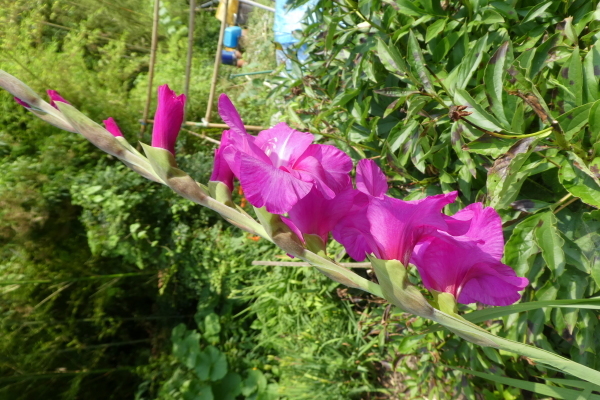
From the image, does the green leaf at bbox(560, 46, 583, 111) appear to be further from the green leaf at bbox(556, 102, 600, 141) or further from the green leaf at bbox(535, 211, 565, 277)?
the green leaf at bbox(535, 211, 565, 277)

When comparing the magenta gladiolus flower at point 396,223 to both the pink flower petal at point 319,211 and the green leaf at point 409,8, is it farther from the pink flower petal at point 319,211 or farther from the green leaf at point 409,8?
the green leaf at point 409,8

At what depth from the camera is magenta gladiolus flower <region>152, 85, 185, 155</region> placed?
41 centimetres

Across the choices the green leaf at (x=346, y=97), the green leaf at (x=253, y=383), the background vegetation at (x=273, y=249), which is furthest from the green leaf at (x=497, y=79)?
the green leaf at (x=253, y=383)

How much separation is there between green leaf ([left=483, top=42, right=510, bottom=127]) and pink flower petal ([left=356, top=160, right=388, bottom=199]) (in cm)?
28

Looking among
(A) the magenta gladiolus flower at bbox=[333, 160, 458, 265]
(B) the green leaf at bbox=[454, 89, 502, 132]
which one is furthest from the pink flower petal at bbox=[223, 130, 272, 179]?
(B) the green leaf at bbox=[454, 89, 502, 132]

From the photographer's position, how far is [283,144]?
44 centimetres

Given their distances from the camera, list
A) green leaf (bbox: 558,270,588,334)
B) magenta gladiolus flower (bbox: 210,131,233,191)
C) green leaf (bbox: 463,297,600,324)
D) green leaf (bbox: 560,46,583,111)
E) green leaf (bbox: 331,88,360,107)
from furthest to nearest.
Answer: green leaf (bbox: 331,88,360,107)
green leaf (bbox: 558,270,588,334)
green leaf (bbox: 560,46,583,111)
magenta gladiolus flower (bbox: 210,131,233,191)
green leaf (bbox: 463,297,600,324)

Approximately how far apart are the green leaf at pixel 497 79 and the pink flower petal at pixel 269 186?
1.24ft

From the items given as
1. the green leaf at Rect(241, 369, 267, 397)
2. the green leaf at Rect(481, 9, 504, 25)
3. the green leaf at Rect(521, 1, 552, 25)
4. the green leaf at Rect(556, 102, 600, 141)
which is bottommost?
the green leaf at Rect(241, 369, 267, 397)

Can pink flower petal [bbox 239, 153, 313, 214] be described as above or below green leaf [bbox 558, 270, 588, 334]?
above

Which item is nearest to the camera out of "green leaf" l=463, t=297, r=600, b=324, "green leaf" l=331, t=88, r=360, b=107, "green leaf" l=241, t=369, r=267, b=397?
"green leaf" l=463, t=297, r=600, b=324

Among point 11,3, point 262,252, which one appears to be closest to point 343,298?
point 262,252

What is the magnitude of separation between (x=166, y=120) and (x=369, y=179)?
0.23 m

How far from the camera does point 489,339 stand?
0.31m
